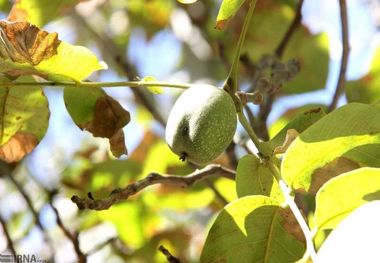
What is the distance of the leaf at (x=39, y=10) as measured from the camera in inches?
49.9

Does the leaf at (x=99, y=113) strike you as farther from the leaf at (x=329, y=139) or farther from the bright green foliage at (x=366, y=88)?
the bright green foliage at (x=366, y=88)

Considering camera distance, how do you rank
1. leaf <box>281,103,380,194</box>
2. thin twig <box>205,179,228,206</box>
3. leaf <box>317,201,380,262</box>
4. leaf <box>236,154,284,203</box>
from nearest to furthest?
leaf <box>317,201,380,262</box>, leaf <box>281,103,380,194</box>, leaf <box>236,154,284,203</box>, thin twig <box>205,179,228,206</box>

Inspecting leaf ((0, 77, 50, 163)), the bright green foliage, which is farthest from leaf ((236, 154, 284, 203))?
the bright green foliage

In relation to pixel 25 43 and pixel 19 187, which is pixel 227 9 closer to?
pixel 25 43

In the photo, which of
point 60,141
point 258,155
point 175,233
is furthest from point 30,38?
point 60,141

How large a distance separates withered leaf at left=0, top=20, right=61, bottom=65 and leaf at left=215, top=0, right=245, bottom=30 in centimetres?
25

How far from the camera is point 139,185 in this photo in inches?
45.8

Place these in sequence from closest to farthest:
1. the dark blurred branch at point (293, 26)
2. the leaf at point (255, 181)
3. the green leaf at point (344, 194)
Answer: the green leaf at point (344, 194) → the leaf at point (255, 181) → the dark blurred branch at point (293, 26)

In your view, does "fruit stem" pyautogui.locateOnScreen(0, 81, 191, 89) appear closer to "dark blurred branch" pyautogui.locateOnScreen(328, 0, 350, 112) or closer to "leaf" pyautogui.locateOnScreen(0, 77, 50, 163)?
"leaf" pyautogui.locateOnScreen(0, 77, 50, 163)

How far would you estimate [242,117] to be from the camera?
114 cm

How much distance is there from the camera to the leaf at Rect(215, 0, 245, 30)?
3.49ft

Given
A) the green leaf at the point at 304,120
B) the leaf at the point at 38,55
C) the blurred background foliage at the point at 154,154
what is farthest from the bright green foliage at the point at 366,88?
the leaf at the point at 38,55

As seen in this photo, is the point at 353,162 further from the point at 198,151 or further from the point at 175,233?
the point at 175,233

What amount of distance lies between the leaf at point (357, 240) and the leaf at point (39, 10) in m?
0.74
